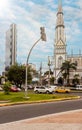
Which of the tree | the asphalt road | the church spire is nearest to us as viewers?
the asphalt road

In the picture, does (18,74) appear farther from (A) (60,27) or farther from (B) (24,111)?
(A) (60,27)

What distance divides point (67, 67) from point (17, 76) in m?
47.4

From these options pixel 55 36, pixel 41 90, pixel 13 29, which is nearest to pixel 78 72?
pixel 55 36

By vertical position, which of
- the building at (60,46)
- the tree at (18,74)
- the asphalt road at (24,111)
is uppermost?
the building at (60,46)

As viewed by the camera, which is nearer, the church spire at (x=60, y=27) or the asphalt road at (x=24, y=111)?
the asphalt road at (x=24, y=111)

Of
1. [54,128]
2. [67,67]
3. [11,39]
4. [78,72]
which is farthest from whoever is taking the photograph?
[78,72]

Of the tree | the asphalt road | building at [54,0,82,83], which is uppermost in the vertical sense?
building at [54,0,82,83]

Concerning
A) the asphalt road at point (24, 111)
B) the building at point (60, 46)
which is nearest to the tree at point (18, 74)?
the asphalt road at point (24, 111)

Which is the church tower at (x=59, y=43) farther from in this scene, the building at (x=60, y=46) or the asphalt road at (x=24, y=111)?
the asphalt road at (x=24, y=111)

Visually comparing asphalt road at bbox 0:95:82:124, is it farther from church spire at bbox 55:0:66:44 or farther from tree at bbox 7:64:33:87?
church spire at bbox 55:0:66:44

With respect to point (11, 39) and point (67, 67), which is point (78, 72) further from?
point (11, 39)

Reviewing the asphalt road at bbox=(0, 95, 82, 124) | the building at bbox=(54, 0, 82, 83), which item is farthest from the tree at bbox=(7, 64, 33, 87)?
the building at bbox=(54, 0, 82, 83)

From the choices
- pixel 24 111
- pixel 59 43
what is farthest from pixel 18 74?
pixel 59 43

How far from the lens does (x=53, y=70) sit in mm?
186875
